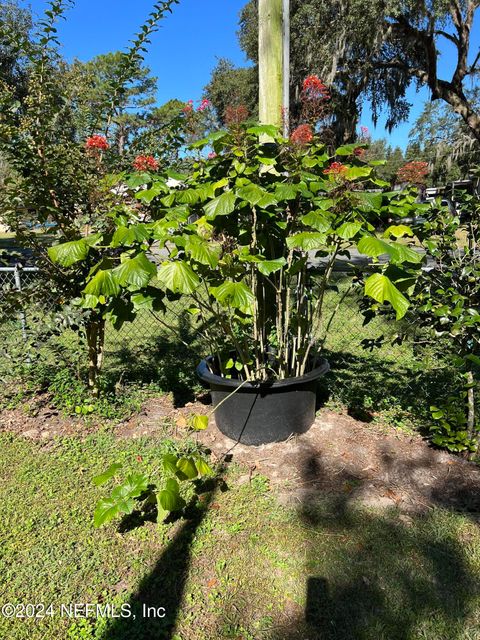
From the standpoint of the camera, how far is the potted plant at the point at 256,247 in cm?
192

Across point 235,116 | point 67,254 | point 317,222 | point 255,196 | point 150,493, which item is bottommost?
point 150,493

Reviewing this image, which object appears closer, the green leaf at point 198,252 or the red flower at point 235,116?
the green leaf at point 198,252

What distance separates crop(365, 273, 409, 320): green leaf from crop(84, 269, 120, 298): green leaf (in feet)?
3.46

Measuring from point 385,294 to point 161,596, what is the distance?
4.74 feet

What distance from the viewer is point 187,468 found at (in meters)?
1.94

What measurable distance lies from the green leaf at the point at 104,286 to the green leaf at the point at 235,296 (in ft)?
1.45

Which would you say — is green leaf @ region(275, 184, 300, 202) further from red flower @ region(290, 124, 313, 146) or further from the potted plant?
red flower @ region(290, 124, 313, 146)

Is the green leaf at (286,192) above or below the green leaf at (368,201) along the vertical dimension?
above

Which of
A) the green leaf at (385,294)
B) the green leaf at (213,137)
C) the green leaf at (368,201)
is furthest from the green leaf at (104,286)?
the green leaf at (368,201)

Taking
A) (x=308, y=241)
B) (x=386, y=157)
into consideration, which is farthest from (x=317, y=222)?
(x=386, y=157)

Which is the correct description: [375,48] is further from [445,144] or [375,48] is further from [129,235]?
[445,144]

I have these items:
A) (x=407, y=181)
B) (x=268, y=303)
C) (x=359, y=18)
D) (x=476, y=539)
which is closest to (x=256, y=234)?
(x=268, y=303)

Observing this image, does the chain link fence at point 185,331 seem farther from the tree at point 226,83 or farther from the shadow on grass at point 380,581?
the tree at point 226,83

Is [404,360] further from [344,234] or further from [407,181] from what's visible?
[344,234]
